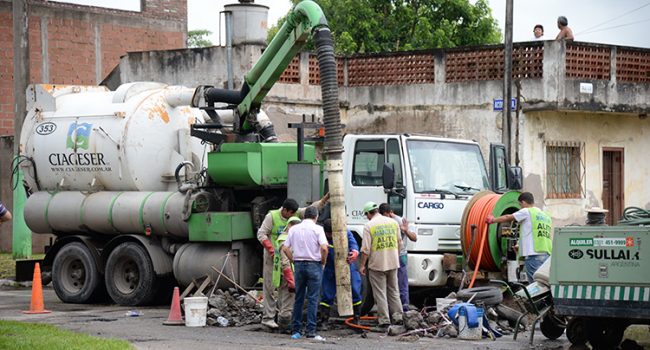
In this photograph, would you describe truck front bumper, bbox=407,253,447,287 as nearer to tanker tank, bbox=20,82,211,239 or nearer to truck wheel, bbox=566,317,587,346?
truck wheel, bbox=566,317,587,346

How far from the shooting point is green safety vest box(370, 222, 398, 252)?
1468cm

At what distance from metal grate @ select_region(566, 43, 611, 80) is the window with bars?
1.70m

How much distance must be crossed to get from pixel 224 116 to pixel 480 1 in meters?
20.4

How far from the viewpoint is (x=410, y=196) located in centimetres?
1570

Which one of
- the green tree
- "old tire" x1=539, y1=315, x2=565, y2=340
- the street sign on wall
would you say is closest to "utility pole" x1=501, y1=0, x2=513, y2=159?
the street sign on wall

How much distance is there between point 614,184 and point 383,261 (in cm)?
1514

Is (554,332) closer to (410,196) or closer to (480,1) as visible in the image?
(410,196)

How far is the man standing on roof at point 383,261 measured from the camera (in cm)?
1466

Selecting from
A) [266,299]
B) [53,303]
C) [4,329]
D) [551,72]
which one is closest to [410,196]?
[266,299]

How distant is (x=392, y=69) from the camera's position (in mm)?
28156

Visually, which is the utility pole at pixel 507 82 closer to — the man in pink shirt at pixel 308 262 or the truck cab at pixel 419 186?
the truck cab at pixel 419 186

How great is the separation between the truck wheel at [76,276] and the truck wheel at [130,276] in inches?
17.9

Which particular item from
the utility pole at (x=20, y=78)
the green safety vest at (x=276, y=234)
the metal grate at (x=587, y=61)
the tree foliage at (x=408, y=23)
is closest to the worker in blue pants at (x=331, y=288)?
the green safety vest at (x=276, y=234)

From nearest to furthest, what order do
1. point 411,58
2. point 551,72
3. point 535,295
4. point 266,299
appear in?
point 535,295, point 266,299, point 551,72, point 411,58
